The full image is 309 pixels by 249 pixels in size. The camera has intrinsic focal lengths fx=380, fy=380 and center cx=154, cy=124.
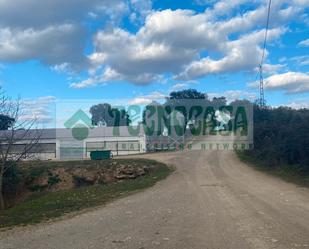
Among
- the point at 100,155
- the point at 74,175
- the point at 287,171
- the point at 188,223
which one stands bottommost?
the point at 74,175

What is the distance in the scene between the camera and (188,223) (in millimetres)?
9742

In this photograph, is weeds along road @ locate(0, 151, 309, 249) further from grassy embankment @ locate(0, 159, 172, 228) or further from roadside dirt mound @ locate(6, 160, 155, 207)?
roadside dirt mound @ locate(6, 160, 155, 207)

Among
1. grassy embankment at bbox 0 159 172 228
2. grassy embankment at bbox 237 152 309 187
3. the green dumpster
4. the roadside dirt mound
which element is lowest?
the roadside dirt mound

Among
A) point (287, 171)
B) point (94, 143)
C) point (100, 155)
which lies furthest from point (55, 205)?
point (94, 143)

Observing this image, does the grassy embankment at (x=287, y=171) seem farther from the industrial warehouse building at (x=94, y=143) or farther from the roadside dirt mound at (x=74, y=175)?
the industrial warehouse building at (x=94, y=143)

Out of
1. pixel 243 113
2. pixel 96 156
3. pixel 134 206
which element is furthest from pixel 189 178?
pixel 243 113

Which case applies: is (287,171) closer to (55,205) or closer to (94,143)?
(55,205)

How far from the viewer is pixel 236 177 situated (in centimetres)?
2253

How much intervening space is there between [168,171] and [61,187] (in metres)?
8.88

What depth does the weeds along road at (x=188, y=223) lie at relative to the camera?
784cm

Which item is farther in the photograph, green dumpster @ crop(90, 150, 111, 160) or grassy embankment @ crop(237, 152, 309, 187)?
green dumpster @ crop(90, 150, 111, 160)

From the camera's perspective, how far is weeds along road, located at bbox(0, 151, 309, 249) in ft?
25.7

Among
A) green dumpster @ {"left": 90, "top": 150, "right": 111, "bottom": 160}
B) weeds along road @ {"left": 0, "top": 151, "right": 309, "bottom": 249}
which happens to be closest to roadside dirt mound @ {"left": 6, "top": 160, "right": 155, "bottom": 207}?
green dumpster @ {"left": 90, "top": 150, "right": 111, "bottom": 160}

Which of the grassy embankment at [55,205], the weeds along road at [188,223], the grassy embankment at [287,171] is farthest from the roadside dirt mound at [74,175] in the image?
the weeds along road at [188,223]
